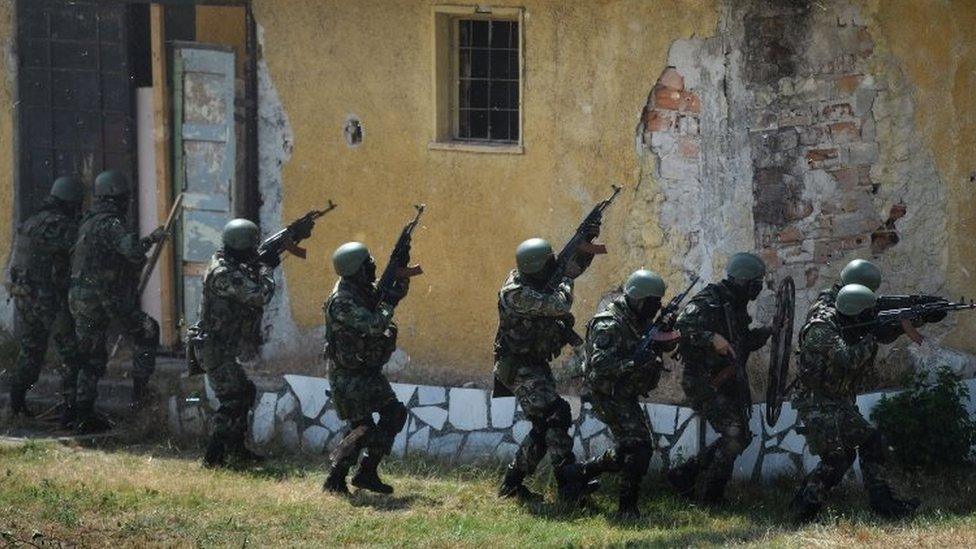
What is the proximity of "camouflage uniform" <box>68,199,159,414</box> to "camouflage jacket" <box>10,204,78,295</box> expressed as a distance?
223 millimetres

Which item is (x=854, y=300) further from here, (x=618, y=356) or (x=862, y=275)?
(x=618, y=356)

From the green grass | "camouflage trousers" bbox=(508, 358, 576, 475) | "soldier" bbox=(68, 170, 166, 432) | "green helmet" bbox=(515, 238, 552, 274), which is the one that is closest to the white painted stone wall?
the green grass

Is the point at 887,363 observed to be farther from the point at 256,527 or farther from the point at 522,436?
the point at 256,527

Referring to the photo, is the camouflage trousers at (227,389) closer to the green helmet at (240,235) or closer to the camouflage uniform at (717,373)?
the green helmet at (240,235)

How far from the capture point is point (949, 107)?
14.1 m

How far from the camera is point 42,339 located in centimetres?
1584

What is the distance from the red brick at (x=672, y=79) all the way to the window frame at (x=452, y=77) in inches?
44.6

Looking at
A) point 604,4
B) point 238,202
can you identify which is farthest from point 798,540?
point 238,202

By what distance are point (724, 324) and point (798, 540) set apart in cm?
167

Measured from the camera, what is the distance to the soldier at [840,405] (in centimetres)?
1242

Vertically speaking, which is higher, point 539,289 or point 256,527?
point 539,289

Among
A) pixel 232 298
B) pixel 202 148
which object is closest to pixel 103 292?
pixel 202 148

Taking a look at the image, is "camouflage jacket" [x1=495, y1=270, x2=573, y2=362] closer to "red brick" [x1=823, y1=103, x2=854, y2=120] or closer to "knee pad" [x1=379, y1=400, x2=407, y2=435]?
"knee pad" [x1=379, y1=400, x2=407, y2=435]

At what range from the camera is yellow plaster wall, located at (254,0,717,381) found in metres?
14.4
